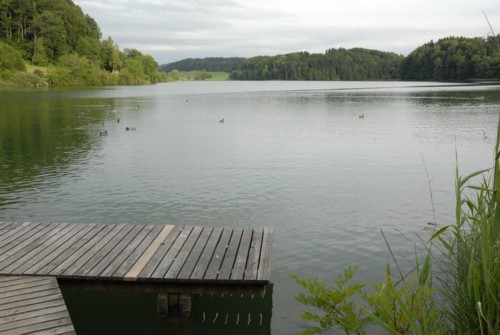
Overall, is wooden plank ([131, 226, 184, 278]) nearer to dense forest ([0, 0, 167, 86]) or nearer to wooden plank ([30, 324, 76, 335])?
wooden plank ([30, 324, 76, 335])

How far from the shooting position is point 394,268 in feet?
32.4

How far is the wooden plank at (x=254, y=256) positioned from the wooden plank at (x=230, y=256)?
286mm

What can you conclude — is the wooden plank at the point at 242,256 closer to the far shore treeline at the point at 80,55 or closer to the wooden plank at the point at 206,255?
the wooden plank at the point at 206,255

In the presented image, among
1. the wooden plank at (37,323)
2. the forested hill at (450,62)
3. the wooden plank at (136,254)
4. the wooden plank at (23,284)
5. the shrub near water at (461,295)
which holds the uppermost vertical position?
the forested hill at (450,62)

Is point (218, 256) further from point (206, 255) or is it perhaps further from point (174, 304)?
point (174, 304)

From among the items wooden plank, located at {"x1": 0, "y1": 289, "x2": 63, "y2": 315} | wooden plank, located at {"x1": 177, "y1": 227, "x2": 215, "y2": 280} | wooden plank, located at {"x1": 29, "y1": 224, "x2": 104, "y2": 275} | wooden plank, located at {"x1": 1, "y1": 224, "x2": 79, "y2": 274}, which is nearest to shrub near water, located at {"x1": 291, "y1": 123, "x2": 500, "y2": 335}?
wooden plank, located at {"x1": 177, "y1": 227, "x2": 215, "y2": 280}

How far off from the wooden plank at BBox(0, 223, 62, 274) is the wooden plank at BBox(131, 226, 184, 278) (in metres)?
2.41

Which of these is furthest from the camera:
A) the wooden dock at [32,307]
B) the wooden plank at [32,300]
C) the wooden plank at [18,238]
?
the wooden plank at [18,238]

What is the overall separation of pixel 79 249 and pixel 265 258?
11.9 feet

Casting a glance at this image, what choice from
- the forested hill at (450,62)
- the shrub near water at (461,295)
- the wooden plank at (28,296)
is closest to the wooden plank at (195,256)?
the wooden plank at (28,296)

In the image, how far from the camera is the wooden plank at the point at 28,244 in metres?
8.12

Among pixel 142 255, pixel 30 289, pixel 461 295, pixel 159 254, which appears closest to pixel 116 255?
pixel 142 255

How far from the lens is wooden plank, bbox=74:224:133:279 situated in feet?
24.9

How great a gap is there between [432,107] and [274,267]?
1862 inches
